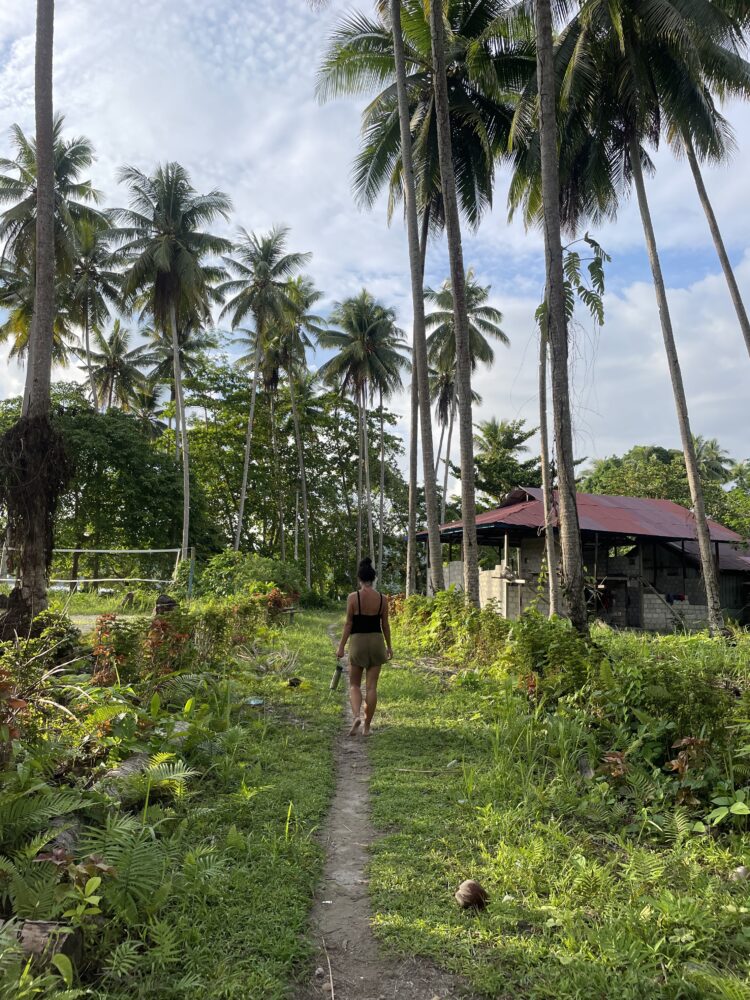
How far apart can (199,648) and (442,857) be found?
461 centimetres

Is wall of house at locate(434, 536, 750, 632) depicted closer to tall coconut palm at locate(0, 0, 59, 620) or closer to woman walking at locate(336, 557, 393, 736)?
woman walking at locate(336, 557, 393, 736)

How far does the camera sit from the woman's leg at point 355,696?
21.0 ft

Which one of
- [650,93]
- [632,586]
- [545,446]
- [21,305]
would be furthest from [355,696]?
[21,305]

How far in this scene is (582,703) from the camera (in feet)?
17.9

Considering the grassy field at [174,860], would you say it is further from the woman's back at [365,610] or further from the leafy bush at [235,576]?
the leafy bush at [235,576]

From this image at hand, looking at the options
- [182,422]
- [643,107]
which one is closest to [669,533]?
[643,107]

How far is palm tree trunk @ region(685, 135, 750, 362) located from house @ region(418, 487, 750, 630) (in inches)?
278

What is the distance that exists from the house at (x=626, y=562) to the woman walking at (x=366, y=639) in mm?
12396

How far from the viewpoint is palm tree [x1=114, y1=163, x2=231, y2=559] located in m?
24.6

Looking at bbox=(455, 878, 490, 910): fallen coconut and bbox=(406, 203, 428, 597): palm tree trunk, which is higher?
bbox=(406, 203, 428, 597): palm tree trunk

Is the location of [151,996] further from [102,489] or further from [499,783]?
[102,489]

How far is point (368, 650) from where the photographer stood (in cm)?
635

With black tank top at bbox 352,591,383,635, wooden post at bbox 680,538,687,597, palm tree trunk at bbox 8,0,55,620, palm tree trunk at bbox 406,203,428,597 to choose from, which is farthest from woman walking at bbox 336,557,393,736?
wooden post at bbox 680,538,687,597

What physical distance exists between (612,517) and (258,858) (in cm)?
1917
